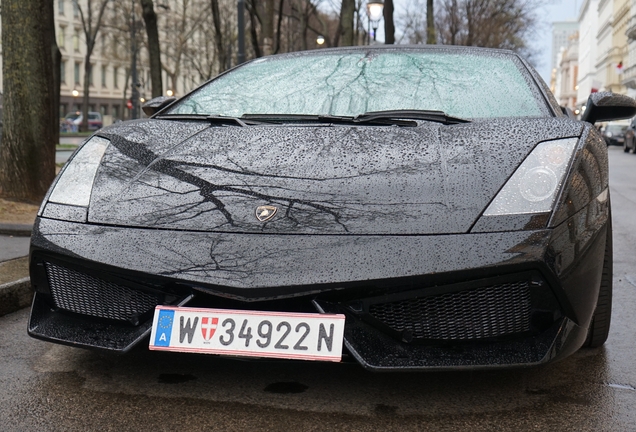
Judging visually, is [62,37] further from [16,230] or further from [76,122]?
[16,230]

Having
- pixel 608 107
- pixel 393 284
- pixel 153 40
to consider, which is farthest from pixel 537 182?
pixel 153 40

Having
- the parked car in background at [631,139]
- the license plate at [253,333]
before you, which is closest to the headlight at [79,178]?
the license plate at [253,333]

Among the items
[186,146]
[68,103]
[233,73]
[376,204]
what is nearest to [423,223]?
[376,204]

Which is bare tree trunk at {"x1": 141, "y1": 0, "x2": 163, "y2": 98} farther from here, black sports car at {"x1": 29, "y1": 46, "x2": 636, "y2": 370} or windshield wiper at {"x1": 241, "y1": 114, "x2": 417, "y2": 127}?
black sports car at {"x1": 29, "y1": 46, "x2": 636, "y2": 370}

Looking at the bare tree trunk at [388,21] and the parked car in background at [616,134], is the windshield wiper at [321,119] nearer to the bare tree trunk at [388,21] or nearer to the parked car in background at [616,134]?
the bare tree trunk at [388,21]

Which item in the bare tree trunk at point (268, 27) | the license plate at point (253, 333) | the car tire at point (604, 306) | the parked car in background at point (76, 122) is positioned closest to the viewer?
the license plate at point (253, 333)

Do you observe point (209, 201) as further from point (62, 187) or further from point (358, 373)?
point (358, 373)

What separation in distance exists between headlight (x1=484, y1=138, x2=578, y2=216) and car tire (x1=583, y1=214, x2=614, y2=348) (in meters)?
0.46

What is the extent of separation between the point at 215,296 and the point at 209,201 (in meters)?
0.34

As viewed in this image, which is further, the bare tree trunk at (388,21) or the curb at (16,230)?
the bare tree trunk at (388,21)

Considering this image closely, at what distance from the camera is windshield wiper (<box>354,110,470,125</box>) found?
3.00m

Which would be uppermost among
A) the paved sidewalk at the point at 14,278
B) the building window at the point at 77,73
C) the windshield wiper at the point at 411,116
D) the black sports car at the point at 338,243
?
the building window at the point at 77,73

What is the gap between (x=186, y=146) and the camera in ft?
9.45

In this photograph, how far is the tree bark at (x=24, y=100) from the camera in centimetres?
700
